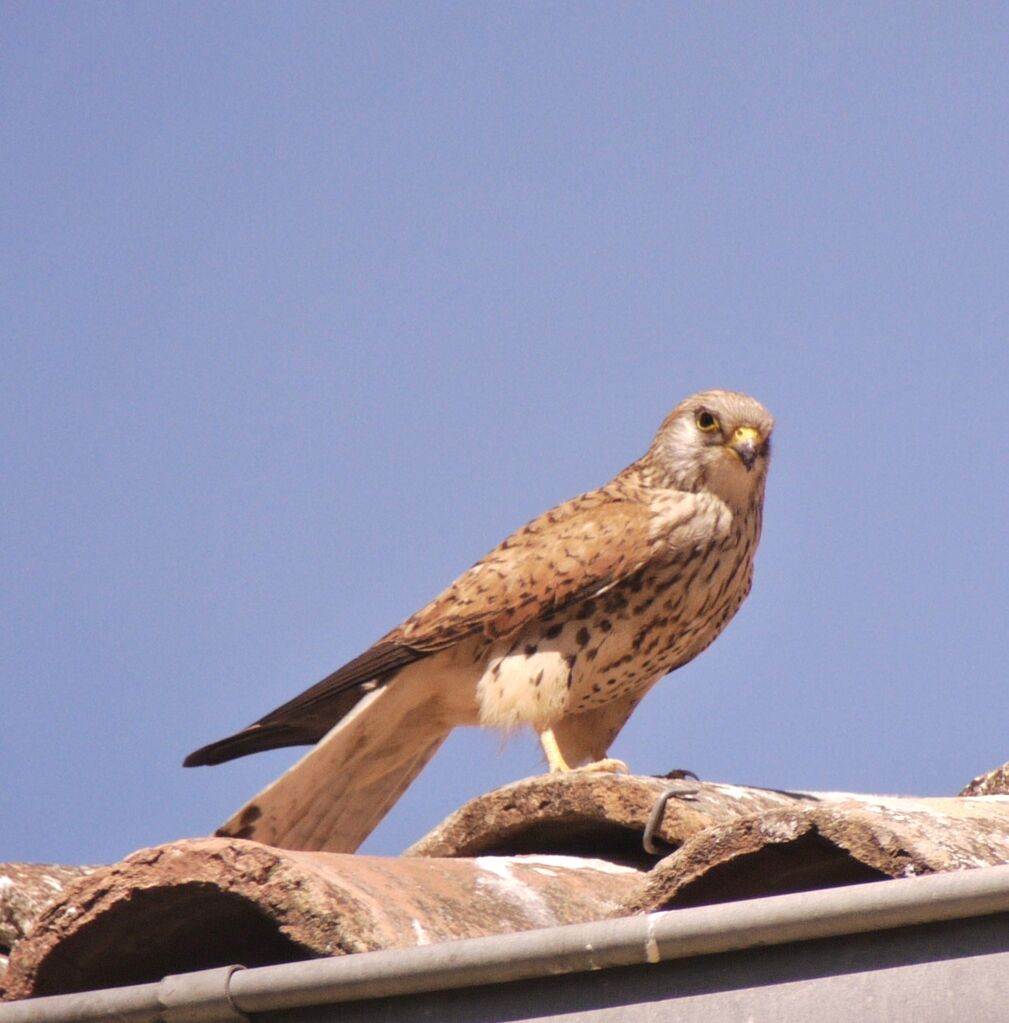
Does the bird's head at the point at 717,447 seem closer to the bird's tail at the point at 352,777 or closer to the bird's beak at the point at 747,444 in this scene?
the bird's beak at the point at 747,444

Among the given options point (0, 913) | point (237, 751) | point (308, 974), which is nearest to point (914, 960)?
point (308, 974)

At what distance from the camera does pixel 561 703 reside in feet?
16.5

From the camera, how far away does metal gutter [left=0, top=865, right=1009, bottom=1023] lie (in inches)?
85.0

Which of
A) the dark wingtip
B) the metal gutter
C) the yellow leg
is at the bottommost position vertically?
the metal gutter

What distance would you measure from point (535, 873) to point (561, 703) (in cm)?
178

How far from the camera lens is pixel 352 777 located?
498 centimetres

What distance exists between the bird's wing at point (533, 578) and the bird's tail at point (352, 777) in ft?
0.57

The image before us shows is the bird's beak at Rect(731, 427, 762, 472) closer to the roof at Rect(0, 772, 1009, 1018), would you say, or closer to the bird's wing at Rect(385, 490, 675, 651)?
the bird's wing at Rect(385, 490, 675, 651)

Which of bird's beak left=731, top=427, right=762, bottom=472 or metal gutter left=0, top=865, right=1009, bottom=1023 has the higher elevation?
bird's beak left=731, top=427, right=762, bottom=472

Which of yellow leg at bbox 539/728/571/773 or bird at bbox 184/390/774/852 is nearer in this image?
bird at bbox 184/390/774/852

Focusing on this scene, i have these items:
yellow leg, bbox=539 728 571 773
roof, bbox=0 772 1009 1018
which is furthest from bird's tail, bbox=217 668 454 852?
roof, bbox=0 772 1009 1018

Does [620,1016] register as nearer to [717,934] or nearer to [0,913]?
[717,934]

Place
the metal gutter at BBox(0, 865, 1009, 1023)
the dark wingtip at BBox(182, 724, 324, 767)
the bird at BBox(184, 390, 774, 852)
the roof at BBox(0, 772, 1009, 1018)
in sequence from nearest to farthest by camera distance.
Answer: the metal gutter at BBox(0, 865, 1009, 1023)
the roof at BBox(0, 772, 1009, 1018)
the dark wingtip at BBox(182, 724, 324, 767)
the bird at BBox(184, 390, 774, 852)

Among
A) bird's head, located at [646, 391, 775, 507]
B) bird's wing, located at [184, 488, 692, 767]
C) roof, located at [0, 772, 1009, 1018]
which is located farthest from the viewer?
bird's head, located at [646, 391, 775, 507]
